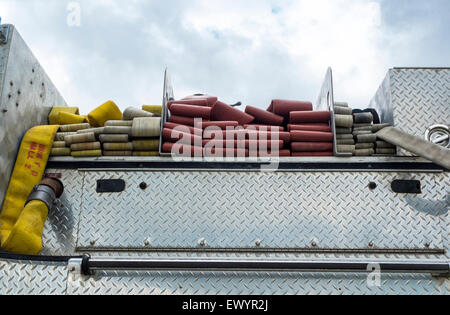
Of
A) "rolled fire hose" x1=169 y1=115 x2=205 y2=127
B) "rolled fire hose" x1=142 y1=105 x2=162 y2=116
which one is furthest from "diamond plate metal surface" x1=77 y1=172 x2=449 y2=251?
"rolled fire hose" x1=142 y1=105 x2=162 y2=116

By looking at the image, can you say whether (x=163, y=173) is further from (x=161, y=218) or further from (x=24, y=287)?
(x=24, y=287)

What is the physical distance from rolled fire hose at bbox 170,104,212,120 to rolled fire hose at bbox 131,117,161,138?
0.81 feet

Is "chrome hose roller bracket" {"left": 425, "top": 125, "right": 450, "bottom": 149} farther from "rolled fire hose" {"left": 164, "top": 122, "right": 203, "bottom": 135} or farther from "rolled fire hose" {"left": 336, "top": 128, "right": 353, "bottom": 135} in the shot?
"rolled fire hose" {"left": 164, "top": 122, "right": 203, "bottom": 135}

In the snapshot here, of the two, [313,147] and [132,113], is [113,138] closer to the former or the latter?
[132,113]

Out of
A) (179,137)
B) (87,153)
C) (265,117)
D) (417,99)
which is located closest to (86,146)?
(87,153)

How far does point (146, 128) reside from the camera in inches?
154

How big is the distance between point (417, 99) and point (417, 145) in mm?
754

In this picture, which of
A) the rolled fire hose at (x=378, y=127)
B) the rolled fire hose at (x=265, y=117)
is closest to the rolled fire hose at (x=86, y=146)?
the rolled fire hose at (x=265, y=117)

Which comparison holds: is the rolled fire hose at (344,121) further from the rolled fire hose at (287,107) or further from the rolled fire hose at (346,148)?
the rolled fire hose at (287,107)

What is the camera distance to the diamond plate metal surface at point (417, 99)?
4039 mm

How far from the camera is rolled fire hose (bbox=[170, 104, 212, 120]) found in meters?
4.13

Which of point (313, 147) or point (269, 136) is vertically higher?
point (269, 136)
